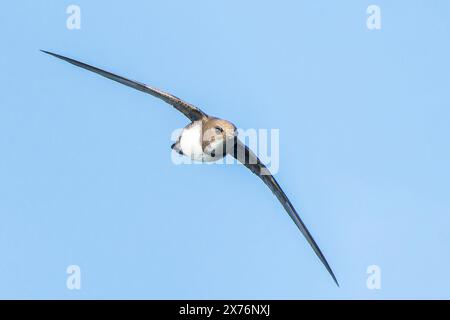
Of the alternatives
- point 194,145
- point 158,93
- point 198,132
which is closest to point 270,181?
point 194,145

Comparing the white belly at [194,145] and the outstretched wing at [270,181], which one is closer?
the white belly at [194,145]

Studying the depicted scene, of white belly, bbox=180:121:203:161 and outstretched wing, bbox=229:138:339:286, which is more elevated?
white belly, bbox=180:121:203:161

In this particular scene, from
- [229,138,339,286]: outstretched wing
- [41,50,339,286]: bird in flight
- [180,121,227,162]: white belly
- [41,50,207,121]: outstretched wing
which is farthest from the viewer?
[229,138,339,286]: outstretched wing

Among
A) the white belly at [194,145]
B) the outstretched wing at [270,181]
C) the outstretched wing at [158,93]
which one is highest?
the outstretched wing at [158,93]

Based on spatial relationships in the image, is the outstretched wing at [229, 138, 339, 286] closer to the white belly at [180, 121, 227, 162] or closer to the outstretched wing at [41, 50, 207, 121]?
the white belly at [180, 121, 227, 162]

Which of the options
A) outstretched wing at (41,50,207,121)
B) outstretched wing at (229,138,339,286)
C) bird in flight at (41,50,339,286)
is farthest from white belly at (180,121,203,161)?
outstretched wing at (229,138,339,286)

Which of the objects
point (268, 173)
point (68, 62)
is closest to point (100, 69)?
point (68, 62)

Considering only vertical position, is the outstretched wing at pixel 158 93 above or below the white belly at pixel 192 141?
above

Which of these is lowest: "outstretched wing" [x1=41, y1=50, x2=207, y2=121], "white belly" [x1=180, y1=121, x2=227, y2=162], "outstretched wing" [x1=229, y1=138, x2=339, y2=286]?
"outstretched wing" [x1=229, y1=138, x2=339, y2=286]

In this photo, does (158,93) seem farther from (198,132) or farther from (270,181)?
(270,181)

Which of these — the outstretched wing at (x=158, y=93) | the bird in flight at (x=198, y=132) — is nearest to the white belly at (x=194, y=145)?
the bird in flight at (x=198, y=132)

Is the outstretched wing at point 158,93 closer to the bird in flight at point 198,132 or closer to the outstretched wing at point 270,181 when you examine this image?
the bird in flight at point 198,132
